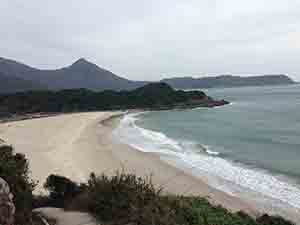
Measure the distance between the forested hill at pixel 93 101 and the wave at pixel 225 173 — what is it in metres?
46.6

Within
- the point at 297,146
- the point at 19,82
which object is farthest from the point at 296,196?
the point at 19,82

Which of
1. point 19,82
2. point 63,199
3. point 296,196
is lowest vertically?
point 296,196

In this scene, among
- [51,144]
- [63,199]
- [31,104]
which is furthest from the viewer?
[31,104]

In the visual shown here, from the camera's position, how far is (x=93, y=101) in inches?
2945

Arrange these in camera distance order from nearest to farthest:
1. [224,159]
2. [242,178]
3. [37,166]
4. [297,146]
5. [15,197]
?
1. [15,197]
2. [242,178]
3. [37,166]
4. [224,159]
5. [297,146]

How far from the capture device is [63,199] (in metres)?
7.64

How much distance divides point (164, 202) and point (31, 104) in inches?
2680

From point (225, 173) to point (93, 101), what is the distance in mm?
61019

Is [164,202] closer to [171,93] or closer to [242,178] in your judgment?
[242,178]

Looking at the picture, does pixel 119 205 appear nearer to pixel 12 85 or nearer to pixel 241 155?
pixel 241 155

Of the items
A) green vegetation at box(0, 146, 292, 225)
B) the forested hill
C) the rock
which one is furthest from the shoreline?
the forested hill

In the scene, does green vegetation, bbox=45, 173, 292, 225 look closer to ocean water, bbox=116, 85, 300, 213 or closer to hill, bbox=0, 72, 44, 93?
ocean water, bbox=116, 85, 300, 213

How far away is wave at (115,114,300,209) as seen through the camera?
525 inches

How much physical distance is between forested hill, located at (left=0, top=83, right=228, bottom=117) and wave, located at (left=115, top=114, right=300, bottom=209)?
153ft
